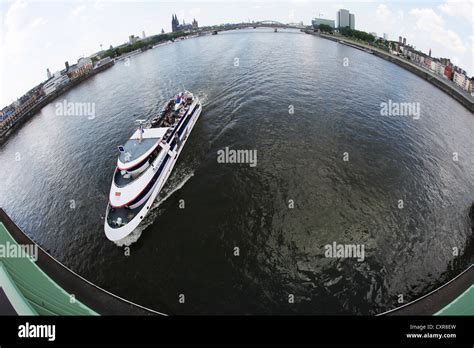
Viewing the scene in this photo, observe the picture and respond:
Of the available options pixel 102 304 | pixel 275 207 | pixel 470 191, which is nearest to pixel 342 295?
pixel 275 207

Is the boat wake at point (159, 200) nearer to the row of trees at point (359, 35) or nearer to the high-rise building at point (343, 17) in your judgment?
the row of trees at point (359, 35)

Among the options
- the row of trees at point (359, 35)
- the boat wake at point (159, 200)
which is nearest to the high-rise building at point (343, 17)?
the row of trees at point (359, 35)

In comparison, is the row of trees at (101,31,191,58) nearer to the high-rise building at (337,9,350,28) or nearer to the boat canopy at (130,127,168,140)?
the high-rise building at (337,9,350,28)

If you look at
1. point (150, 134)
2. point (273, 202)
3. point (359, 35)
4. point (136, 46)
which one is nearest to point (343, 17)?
point (359, 35)

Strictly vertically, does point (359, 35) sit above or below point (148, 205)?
above

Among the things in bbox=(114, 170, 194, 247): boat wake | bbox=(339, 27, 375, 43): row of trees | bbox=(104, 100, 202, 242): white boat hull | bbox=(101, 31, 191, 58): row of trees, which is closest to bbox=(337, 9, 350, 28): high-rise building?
bbox=(339, 27, 375, 43): row of trees

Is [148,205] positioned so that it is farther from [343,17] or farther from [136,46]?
[343,17]
